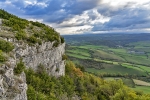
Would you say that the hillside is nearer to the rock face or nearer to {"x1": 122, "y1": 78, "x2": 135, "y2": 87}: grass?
the rock face

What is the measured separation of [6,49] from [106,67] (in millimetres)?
130081

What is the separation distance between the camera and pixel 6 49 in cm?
2458

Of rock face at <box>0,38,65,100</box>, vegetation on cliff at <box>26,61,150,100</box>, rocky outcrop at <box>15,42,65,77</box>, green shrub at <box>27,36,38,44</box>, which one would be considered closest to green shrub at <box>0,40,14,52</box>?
rock face at <box>0,38,65,100</box>

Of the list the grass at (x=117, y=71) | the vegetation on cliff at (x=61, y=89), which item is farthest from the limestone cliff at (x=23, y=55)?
the grass at (x=117, y=71)

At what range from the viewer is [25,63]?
32875 millimetres

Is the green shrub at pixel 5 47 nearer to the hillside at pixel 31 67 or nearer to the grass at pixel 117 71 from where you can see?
the hillside at pixel 31 67

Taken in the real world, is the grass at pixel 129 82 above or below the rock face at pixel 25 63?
below

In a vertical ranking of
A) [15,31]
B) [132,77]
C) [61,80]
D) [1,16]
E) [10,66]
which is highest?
[1,16]

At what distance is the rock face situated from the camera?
1873 cm

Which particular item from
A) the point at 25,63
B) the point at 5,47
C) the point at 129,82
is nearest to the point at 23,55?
the point at 25,63

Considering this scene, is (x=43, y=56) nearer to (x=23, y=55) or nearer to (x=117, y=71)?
(x=23, y=55)

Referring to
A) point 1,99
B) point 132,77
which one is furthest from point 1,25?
point 132,77

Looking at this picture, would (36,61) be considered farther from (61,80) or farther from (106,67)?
(106,67)

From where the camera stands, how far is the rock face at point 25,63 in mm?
18730
